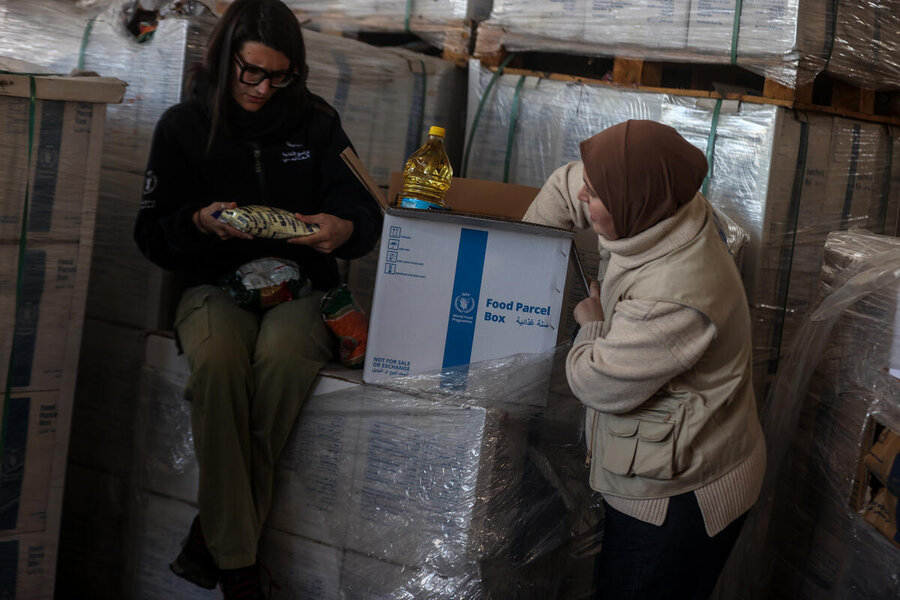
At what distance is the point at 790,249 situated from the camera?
264 cm

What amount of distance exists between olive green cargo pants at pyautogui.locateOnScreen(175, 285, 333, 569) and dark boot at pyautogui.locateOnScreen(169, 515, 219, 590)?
92mm

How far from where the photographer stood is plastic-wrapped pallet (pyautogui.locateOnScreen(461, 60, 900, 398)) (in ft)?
8.34

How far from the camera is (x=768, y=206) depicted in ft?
8.27

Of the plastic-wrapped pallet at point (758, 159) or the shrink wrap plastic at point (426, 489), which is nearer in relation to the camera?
the shrink wrap plastic at point (426, 489)

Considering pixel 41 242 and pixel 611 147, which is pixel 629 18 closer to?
pixel 611 147

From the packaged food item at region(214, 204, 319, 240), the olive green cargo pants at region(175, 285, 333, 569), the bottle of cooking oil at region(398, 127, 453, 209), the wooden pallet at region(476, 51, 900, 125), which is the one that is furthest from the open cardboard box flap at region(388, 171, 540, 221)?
the wooden pallet at region(476, 51, 900, 125)

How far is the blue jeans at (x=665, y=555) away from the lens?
1.72 m

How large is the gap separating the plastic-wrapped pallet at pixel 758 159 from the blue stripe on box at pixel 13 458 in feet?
5.33

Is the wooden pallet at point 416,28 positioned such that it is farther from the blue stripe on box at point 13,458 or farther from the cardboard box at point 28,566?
the cardboard box at point 28,566

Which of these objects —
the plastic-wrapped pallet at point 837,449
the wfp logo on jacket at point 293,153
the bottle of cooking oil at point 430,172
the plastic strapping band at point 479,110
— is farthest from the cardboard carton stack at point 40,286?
the plastic-wrapped pallet at point 837,449

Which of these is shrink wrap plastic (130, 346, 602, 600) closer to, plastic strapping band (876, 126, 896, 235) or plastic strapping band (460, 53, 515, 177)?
plastic strapping band (460, 53, 515, 177)

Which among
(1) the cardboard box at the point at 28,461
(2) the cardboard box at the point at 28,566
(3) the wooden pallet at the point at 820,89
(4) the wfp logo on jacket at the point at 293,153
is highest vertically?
(3) the wooden pallet at the point at 820,89

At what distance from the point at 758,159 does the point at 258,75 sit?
1.41 meters

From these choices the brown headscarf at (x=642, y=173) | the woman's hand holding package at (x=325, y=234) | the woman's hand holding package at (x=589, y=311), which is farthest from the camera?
the woman's hand holding package at (x=325, y=234)
